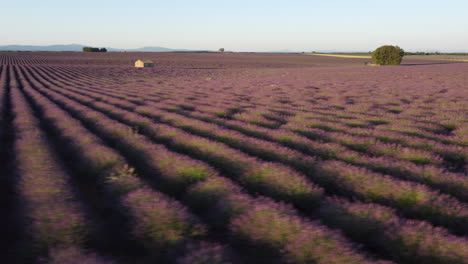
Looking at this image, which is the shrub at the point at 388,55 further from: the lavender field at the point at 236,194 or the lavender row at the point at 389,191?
the lavender row at the point at 389,191

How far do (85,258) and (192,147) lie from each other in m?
4.09

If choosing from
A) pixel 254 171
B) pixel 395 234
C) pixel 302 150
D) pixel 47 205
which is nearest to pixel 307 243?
pixel 395 234

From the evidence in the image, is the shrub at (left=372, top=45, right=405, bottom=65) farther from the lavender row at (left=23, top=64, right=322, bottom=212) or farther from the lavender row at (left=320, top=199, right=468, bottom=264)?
the lavender row at (left=320, top=199, right=468, bottom=264)

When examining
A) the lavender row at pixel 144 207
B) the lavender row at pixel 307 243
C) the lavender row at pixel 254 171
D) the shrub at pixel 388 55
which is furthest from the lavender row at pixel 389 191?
the shrub at pixel 388 55

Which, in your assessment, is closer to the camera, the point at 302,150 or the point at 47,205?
the point at 47,205

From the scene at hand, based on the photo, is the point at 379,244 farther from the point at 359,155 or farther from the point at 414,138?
the point at 414,138

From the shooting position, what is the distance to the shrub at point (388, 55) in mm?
57688

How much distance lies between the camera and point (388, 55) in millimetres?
58469

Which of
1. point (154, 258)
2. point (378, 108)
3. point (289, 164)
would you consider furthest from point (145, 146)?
point (378, 108)

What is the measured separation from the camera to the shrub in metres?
57.7

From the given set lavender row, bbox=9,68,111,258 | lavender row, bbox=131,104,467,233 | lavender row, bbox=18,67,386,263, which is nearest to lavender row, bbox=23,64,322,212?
lavender row, bbox=131,104,467,233

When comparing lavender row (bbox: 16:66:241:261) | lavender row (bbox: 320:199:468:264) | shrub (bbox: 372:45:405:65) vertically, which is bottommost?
lavender row (bbox: 16:66:241:261)

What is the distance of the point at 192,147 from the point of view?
7.10 metres

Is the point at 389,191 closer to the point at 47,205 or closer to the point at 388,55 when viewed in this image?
the point at 47,205
